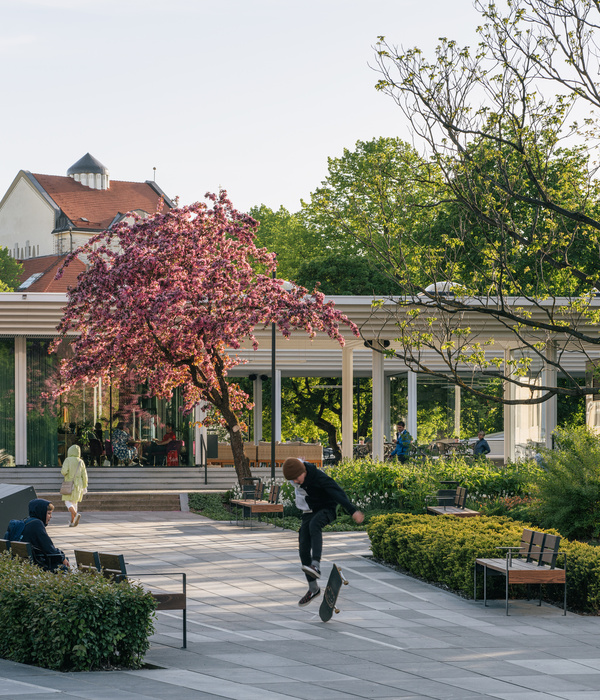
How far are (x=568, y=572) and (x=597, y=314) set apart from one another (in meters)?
5.57

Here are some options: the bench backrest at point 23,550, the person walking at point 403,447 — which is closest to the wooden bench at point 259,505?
the person walking at point 403,447

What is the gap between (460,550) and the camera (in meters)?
11.4

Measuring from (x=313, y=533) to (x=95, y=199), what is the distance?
85.1 m

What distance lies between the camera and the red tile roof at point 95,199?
286 feet

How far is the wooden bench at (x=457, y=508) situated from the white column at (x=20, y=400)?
13.8 metres

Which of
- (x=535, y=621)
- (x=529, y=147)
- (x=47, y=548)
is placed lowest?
(x=535, y=621)

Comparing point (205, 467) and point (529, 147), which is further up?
point (529, 147)

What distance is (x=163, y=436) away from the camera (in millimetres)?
27844

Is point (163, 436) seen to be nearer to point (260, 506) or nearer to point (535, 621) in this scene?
point (260, 506)

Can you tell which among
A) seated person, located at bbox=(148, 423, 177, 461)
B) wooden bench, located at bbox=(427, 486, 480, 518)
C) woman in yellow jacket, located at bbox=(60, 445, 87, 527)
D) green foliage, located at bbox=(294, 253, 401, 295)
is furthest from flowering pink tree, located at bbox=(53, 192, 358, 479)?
green foliage, located at bbox=(294, 253, 401, 295)

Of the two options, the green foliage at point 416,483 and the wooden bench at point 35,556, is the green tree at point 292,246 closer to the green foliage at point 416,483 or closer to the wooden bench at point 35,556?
the green foliage at point 416,483

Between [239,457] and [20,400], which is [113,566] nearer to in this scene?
[239,457]

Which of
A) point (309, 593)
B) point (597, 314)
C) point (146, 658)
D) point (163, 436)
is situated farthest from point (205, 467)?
point (146, 658)

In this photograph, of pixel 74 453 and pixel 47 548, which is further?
pixel 74 453
